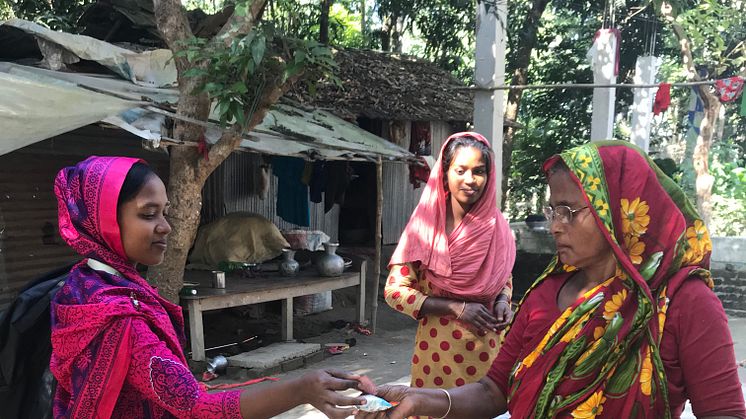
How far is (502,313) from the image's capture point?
107 inches

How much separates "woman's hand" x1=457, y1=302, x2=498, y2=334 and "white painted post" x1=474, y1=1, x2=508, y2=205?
16.2 ft

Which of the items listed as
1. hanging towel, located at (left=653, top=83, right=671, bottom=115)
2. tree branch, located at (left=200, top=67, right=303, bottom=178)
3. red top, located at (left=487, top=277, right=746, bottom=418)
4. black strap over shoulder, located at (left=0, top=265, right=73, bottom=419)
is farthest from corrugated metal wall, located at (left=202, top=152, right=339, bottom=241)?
red top, located at (left=487, top=277, right=746, bottom=418)

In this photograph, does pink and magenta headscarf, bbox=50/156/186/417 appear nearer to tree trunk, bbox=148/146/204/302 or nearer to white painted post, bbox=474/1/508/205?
tree trunk, bbox=148/146/204/302

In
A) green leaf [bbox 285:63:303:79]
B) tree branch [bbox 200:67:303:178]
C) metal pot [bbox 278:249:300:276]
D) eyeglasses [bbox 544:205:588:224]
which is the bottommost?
metal pot [bbox 278:249:300:276]

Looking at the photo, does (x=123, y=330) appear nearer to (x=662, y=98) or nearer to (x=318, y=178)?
(x=318, y=178)

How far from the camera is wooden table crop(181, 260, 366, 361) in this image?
614 centimetres

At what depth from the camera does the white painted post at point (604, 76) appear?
8.66 meters

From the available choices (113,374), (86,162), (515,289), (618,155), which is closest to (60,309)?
(113,374)

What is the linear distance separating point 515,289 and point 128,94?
740cm

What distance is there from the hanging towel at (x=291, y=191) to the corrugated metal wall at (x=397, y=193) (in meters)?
3.48

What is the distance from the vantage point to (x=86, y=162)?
1.74m

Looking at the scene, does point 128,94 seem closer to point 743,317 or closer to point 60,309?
point 60,309

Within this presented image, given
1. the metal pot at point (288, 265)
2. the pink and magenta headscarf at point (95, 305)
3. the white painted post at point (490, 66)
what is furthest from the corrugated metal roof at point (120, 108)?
the pink and magenta headscarf at point (95, 305)

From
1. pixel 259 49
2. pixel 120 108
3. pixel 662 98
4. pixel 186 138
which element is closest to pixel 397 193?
pixel 662 98
